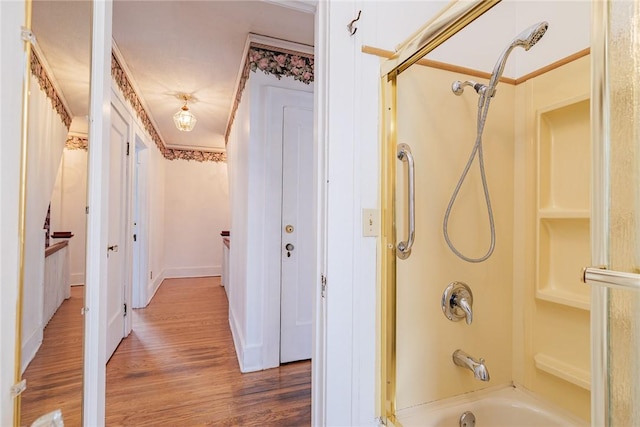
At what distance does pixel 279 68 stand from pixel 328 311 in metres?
1.98

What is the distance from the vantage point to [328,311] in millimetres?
1128

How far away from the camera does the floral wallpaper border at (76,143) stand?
3.00ft

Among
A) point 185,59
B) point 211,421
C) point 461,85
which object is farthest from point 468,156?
point 185,59

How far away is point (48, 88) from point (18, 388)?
31.5 inches

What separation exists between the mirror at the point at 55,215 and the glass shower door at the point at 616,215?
4.36 feet

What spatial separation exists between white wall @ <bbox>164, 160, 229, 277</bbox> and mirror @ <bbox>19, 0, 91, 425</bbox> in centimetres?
469

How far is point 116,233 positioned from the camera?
2.46 metres

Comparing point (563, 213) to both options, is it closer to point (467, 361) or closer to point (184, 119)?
point (467, 361)

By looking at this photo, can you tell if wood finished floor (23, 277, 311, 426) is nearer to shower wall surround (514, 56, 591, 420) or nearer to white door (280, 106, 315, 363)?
white door (280, 106, 315, 363)

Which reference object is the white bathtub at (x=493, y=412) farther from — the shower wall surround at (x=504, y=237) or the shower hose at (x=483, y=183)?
the shower hose at (x=483, y=183)

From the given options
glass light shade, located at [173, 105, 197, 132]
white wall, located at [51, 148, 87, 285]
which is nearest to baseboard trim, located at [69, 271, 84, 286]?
white wall, located at [51, 148, 87, 285]

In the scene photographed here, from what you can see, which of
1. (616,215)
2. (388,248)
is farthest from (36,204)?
(616,215)

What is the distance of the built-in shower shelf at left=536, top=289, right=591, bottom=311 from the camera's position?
3.96 feet

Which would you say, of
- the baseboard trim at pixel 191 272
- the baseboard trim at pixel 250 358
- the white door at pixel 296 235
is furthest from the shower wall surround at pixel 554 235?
the baseboard trim at pixel 191 272
